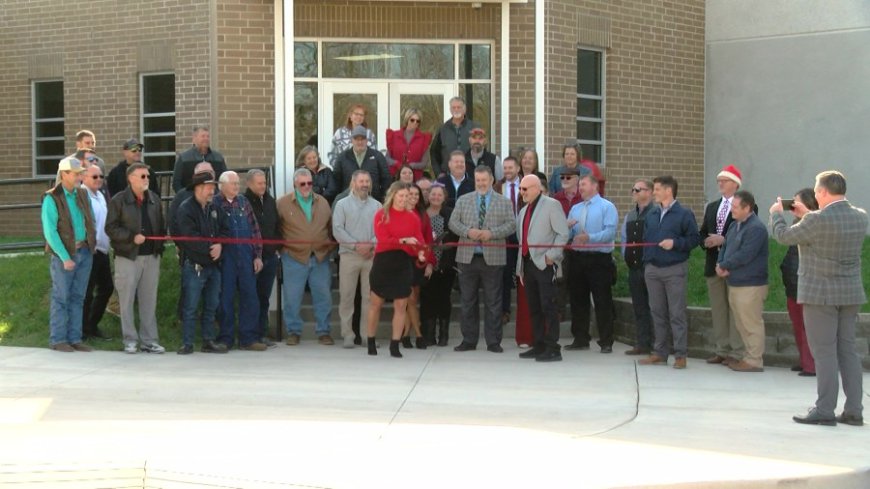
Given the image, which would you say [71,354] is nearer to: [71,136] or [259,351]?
[259,351]

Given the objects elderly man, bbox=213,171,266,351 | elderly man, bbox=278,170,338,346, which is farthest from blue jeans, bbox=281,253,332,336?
elderly man, bbox=213,171,266,351

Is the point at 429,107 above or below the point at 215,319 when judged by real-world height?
above

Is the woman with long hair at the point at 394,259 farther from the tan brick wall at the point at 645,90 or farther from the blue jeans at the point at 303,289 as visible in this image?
the tan brick wall at the point at 645,90

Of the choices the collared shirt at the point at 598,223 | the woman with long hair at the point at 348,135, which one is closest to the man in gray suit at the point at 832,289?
the collared shirt at the point at 598,223

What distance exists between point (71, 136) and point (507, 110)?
730 cm

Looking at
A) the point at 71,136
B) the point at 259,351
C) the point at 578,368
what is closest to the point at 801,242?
the point at 578,368

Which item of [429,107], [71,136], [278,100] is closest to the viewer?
[278,100]

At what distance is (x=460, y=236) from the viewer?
13.9 m

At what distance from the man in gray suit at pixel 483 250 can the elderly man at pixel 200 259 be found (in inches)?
106

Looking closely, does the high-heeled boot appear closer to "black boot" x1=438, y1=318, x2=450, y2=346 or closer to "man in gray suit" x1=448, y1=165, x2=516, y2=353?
"man in gray suit" x1=448, y1=165, x2=516, y2=353

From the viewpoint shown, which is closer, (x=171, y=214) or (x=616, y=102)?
(x=171, y=214)

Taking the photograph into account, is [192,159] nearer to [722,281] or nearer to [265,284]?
[265,284]

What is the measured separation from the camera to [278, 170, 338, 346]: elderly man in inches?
559

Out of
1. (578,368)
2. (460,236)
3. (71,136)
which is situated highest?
(71,136)
